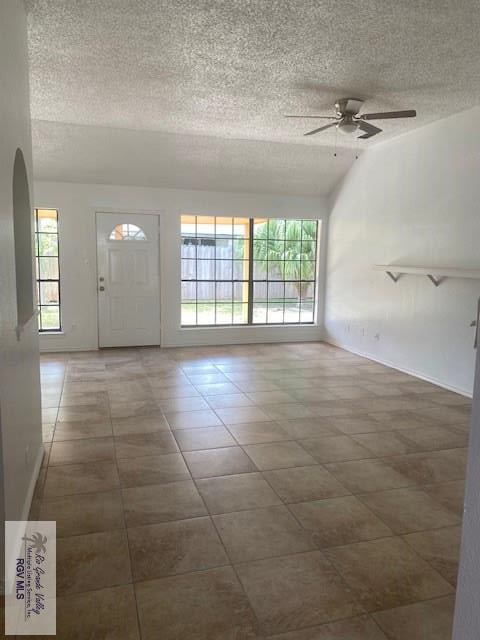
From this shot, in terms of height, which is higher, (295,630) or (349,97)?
(349,97)

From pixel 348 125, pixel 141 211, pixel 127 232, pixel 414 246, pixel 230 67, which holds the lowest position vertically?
pixel 414 246

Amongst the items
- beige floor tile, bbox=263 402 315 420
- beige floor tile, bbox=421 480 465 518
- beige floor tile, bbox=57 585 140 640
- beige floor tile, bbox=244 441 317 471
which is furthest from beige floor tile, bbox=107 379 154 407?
beige floor tile, bbox=421 480 465 518

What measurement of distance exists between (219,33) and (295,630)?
346 cm

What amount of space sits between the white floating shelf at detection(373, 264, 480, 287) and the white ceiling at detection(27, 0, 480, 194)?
1597 millimetres

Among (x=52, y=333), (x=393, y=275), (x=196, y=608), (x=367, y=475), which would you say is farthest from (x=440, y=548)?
(x=52, y=333)

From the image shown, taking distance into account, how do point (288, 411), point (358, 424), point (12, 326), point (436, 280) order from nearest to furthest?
point (12, 326)
point (358, 424)
point (288, 411)
point (436, 280)

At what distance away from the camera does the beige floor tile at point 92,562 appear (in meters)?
2.04

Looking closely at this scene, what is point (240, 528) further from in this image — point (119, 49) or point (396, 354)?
point (396, 354)

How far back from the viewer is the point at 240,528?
8.11 ft

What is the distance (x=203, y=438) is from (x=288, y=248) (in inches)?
191

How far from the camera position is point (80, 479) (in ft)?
9.73

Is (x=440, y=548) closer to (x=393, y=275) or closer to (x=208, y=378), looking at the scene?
(x=208, y=378)

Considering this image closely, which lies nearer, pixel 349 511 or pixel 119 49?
pixel 349 511

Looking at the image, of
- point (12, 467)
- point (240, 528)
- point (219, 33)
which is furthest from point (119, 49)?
point (240, 528)
